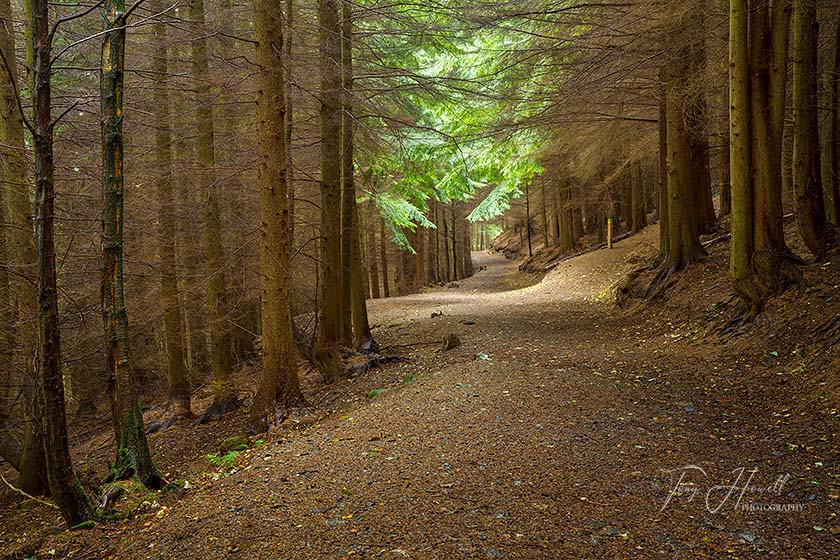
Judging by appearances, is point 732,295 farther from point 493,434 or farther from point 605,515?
point 605,515

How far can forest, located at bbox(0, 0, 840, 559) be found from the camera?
12.8 ft

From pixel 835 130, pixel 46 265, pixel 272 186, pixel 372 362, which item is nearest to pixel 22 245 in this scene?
pixel 272 186

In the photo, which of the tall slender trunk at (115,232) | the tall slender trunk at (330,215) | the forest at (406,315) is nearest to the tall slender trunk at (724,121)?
the forest at (406,315)

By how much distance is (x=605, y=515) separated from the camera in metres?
3.52

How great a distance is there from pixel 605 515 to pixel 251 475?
317 cm

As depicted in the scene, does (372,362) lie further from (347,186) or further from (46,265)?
(46,265)

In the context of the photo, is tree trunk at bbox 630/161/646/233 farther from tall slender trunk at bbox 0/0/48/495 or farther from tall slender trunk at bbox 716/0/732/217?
tall slender trunk at bbox 0/0/48/495

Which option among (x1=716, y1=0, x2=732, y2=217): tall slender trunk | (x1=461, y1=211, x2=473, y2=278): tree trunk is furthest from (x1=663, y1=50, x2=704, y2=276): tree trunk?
(x1=461, y1=211, x2=473, y2=278): tree trunk

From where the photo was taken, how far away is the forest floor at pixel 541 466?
11.0 feet

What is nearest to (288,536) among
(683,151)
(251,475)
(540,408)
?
(251,475)

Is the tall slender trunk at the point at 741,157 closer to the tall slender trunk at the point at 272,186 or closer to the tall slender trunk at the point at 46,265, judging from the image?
the tall slender trunk at the point at 272,186

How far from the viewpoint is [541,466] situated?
429 cm

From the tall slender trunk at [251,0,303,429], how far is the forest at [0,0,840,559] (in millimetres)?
38

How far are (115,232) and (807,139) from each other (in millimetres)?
8475
